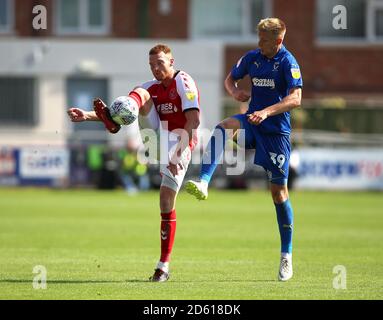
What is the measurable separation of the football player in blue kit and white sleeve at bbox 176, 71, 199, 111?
15.0 inches

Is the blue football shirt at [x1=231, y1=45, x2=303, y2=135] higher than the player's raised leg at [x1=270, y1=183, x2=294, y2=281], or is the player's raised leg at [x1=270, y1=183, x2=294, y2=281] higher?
the blue football shirt at [x1=231, y1=45, x2=303, y2=135]

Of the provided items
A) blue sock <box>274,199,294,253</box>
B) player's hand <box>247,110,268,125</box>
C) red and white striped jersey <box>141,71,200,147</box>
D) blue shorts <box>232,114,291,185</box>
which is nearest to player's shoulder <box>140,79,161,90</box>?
red and white striped jersey <box>141,71,200,147</box>

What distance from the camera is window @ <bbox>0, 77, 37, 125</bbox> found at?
35.1 meters

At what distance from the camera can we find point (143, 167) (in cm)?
3105

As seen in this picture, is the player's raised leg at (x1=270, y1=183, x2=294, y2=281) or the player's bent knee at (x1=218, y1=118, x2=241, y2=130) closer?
the player's bent knee at (x1=218, y1=118, x2=241, y2=130)

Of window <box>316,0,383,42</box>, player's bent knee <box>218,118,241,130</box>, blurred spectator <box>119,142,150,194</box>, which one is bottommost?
blurred spectator <box>119,142,150,194</box>

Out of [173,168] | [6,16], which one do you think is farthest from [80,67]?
[173,168]

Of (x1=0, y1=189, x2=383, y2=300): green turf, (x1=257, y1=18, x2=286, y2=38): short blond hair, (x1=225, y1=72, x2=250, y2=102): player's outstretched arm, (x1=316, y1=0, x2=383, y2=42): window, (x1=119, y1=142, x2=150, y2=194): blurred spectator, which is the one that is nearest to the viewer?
(x1=0, y1=189, x2=383, y2=300): green turf

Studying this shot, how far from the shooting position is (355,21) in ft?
125

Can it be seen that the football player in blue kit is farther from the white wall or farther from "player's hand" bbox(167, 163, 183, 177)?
the white wall

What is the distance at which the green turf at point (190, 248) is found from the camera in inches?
411

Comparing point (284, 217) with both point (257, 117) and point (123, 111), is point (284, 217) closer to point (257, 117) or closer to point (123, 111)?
point (257, 117)

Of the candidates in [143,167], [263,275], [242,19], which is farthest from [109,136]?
[263,275]

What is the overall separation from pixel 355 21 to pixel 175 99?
91.5 ft
